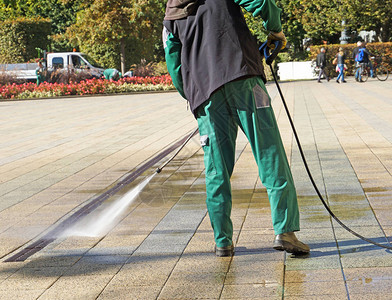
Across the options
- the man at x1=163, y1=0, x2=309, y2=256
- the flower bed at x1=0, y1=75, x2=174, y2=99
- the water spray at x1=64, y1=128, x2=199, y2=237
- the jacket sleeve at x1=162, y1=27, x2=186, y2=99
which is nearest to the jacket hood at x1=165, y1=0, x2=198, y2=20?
the man at x1=163, y1=0, x2=309, y2=256

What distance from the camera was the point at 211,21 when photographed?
12.9 feet

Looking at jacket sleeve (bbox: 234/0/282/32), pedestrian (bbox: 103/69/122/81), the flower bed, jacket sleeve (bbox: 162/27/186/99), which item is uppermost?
jacket sleeve (bbox: 234/0/282/32)

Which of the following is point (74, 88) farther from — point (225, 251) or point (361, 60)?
point (225, 251)

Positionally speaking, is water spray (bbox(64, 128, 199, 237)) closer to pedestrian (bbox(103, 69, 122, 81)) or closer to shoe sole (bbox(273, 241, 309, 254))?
shoe sole (bbox(273, 241, 309, 254))

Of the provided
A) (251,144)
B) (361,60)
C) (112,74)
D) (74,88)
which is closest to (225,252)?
(251,144)

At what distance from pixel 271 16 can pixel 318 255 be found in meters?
1.44

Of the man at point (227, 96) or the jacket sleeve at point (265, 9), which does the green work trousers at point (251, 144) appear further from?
the jacket sleeve at point (265, 9)

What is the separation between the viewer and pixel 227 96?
4000 millimetres

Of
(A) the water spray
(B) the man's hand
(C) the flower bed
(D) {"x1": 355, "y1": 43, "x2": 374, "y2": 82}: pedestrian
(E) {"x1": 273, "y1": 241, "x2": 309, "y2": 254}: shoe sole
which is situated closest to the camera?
(E) {"x1": 273, "y1": 241, "x2": 309, "y2": 254}: shoe sole

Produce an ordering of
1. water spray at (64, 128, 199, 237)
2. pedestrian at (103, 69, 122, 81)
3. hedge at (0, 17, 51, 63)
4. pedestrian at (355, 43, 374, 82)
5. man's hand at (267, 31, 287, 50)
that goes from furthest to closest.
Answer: hedge at (0, 17, 51, 63) < pedestrian at (103, 69, 122, 81) < pedestrian at (355, 43, 374, 82) < water spray at (64, 128, 199, 237) < man's hand at (267, 31, 287, 50)

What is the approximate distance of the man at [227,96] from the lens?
393cm

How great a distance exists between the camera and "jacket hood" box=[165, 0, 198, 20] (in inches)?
154

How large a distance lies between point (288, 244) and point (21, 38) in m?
40.3

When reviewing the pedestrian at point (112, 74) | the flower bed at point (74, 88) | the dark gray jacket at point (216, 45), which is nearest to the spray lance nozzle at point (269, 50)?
the dark gray jacket at point (216, 45)
